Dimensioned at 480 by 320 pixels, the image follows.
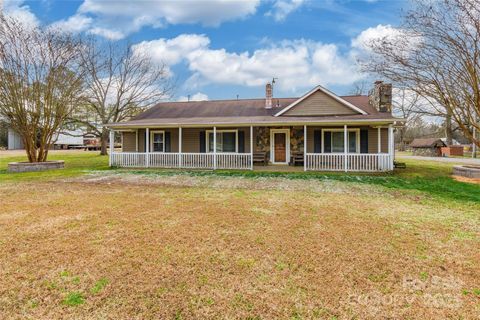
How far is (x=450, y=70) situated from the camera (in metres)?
12.4

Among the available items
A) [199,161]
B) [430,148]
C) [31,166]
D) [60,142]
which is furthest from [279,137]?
[60,142]

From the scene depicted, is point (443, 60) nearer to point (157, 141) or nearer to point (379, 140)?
point (379, 140)

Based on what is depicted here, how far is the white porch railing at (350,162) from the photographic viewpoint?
13367 millimetres

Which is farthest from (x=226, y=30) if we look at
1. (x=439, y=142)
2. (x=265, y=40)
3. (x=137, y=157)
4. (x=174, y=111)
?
(x=439, y=142)

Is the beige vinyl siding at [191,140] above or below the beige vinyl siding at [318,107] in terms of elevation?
below

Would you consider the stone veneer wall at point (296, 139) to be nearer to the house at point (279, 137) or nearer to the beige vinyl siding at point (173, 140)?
the house at point (279, 137)

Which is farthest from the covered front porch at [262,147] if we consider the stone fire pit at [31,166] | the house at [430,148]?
the house at [430,148]

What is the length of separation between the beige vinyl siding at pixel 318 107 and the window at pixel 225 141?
10.5 ft

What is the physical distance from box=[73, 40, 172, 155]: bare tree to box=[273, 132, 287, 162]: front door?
16668 millimetres

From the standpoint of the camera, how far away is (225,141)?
16.3 metres

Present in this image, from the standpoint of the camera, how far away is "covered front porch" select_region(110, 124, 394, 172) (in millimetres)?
14039

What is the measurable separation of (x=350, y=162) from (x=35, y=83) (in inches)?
667

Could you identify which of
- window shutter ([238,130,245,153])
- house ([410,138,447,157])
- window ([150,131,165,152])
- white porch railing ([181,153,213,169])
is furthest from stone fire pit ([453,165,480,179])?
house ([410,138,447,157])

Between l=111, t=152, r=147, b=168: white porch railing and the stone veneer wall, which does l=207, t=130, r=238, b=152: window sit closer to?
the stone veneer wall
